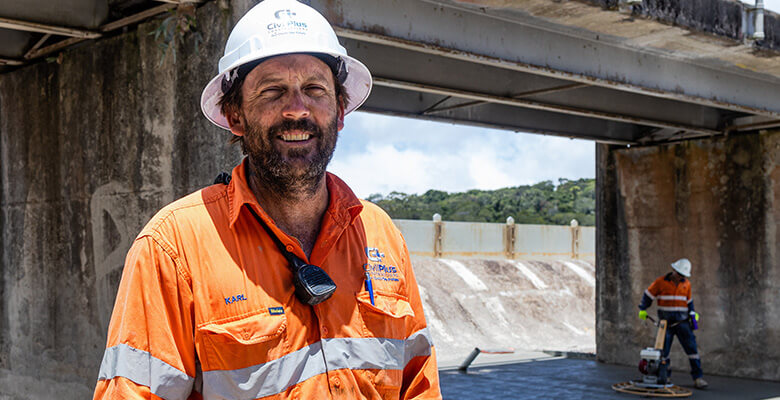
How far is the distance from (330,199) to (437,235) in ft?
83.9

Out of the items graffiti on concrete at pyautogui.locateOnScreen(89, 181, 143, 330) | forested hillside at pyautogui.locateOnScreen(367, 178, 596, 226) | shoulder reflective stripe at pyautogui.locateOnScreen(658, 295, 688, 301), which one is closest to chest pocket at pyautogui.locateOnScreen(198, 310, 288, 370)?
graffiti on concrete at pyautogui.locateOnScreen(89, 181, 143, 330)

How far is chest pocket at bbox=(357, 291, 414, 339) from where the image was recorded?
2262 mm

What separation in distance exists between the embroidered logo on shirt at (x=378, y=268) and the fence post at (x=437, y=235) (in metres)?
25.0

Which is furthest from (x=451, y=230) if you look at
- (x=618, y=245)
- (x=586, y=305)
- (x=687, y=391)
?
(x=687, y=391)

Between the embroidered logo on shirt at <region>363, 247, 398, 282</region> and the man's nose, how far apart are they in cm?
47

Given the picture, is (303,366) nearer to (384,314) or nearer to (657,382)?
(384,314)

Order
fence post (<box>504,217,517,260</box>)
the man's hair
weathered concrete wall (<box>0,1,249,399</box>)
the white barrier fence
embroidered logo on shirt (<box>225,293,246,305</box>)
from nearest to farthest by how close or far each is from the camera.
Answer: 1. embroidered logo on shirt (<box>225,293,246,305</box>)
2. the man's hair
3. weathered concrete wall (<box>0,1,249,399</box>)
4. the white barrier fence
5. fence post (<box>504,217,517,260</box>)

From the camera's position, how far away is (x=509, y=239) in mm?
30859

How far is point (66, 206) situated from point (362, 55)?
13.0ft

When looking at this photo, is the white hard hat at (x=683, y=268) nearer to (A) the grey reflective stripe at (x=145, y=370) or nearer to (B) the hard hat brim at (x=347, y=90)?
(B) the hard hat brim at (x=347, y=90)

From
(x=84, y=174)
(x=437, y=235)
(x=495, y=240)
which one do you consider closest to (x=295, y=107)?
(x=84, y=174)

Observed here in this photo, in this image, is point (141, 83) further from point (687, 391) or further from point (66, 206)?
point (687, 391)

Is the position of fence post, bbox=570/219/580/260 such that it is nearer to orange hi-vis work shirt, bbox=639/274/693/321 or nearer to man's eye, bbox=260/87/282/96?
orange hi-vis work shirt, bbox=639/274/693/321

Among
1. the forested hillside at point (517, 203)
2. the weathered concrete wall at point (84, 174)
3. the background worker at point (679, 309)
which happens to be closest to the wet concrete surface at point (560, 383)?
the background worker at point (679, 309)
